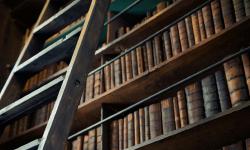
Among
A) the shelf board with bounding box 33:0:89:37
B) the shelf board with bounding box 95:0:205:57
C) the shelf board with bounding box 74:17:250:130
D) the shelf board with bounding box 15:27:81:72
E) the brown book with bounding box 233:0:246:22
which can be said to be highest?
the shelf board with bounding box 95:0:205:57

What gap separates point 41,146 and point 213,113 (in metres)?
0.75

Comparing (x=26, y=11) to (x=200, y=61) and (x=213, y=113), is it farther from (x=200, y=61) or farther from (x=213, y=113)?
(x=213, y=113)

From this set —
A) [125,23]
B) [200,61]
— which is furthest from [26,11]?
[200,61]

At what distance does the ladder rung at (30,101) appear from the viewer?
125cm

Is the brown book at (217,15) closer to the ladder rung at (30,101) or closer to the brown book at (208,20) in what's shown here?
the brown book at (208,20)

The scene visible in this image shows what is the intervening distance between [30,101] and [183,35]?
88 cm

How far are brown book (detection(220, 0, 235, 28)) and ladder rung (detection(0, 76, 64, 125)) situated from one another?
0.84 metres

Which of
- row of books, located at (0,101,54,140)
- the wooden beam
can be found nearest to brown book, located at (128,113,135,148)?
the wooden beam

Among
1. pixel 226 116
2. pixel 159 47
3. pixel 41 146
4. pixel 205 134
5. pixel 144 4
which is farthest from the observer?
pixel 144 4

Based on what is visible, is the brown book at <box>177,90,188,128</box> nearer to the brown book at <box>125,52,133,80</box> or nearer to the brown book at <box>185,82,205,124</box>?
the brown book at <box>185,82,205,124</box>

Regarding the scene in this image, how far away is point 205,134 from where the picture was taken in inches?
62.4

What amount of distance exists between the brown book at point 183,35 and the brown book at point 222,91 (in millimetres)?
305

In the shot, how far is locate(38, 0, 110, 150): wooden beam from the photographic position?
3.49ft

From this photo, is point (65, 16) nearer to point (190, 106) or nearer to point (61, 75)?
point (61, 75)
